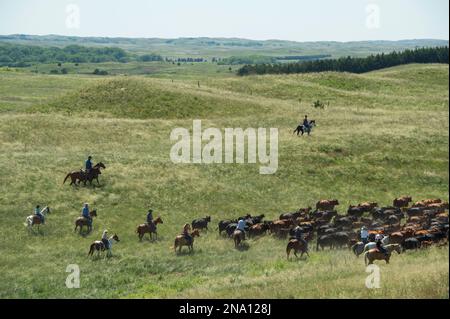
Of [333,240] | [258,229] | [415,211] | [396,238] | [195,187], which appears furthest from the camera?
[195,187]

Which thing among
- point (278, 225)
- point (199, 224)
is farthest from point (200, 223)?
point (278, 225)

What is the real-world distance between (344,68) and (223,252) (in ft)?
411

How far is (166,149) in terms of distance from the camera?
176 ft

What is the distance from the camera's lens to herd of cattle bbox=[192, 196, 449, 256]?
28.6m

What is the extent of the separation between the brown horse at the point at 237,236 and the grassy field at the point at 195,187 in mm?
731

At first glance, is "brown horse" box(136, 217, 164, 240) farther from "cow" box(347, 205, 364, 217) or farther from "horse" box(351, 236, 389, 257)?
"cow" box(347, 205, 364, 217)

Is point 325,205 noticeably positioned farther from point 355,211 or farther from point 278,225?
point 278,225

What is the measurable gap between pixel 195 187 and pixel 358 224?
547 inches

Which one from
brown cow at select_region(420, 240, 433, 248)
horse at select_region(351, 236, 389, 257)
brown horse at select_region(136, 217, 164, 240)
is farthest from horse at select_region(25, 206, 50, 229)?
brown cow at select_region(420, 240, 433, 248)

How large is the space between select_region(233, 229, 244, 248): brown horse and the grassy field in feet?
2.40

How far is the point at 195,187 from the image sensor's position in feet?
137

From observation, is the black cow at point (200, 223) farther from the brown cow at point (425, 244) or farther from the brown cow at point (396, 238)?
the brown cow at point (425, 244)
